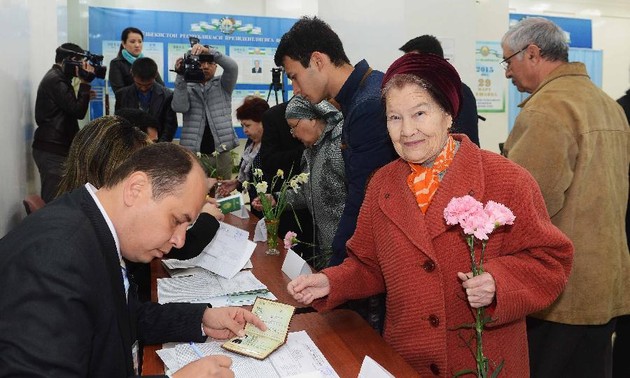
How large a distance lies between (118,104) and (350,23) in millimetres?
2190

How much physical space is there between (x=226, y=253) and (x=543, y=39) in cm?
158

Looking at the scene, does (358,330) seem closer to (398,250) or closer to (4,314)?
(398,250)

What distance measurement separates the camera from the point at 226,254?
2.17 meters

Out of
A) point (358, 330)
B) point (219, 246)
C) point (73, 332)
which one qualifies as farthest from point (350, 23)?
point (73, 332)

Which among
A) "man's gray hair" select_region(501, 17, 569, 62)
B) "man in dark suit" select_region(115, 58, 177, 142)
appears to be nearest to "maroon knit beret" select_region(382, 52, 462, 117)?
"man's gray hair" select_region(501, 17, 569, 62)

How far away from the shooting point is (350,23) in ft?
14.7

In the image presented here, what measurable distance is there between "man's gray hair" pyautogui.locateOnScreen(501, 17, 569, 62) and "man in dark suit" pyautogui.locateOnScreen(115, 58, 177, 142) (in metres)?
3.24

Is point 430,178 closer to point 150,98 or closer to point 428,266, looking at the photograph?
point 428,266

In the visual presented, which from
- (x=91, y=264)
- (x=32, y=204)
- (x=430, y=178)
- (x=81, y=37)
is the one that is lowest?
(x=32, y=204)

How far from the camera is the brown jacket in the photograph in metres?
2.18

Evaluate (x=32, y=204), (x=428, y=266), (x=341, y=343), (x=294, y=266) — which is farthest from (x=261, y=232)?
(x=428, y=266)

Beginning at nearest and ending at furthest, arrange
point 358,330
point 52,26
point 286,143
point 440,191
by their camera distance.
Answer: point 440,191 < point 358,330 < point 286,143 < point 52,26

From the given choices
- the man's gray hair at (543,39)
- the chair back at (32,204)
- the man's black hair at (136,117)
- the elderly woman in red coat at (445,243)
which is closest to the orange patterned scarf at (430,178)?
the elderly woman in red coat at (445,243)

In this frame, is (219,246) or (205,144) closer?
(219,246)
